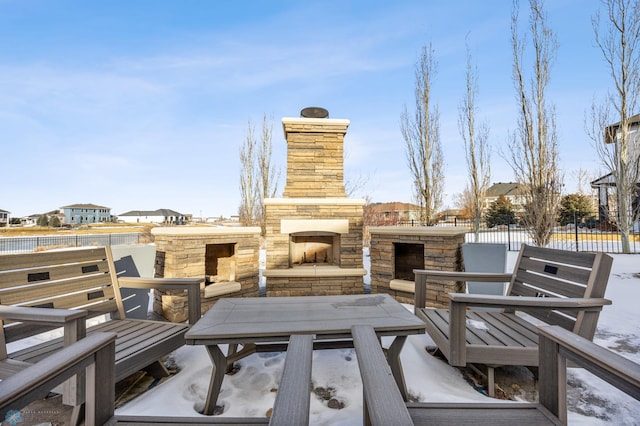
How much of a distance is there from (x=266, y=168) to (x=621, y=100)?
13.3m

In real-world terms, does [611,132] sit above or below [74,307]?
above

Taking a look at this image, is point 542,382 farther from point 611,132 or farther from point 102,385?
point 611,132

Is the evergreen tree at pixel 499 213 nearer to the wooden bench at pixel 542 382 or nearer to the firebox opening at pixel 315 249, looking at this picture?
A: the firebox opening at pixel 315 249

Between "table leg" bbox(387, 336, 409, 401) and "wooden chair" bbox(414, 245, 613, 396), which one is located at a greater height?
"wooden chair" bbox(414, 245, 613, 396)

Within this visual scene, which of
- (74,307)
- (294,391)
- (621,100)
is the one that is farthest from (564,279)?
(621,100)

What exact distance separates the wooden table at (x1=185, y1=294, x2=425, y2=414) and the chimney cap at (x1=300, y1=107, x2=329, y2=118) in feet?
11.9

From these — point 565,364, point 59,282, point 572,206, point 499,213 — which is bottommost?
point 565,364

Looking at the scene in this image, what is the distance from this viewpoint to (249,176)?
47.4 feet

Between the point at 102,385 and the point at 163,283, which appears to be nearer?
the point at 102,385

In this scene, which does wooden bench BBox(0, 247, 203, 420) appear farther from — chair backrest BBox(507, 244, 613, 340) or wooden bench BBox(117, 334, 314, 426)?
chair backrest BBox(507, 244, 613, 340)

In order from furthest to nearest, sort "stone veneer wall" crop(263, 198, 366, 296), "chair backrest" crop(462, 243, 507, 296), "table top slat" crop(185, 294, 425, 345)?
"stone veneer wall" crop(263, 198, 366, 296)
"chair backrest" crop(462, 243, 507, 296)
"table top slat" crop(185, 294, 425, 345)

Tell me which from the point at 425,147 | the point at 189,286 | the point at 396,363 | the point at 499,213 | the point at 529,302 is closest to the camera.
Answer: the point at 529,302

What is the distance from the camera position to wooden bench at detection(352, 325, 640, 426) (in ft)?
2.94

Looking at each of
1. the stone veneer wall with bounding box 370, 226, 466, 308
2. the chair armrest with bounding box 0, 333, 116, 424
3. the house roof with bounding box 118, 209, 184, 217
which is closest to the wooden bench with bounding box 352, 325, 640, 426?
the chair armrest with bounding box 0, 333, 116, 424
